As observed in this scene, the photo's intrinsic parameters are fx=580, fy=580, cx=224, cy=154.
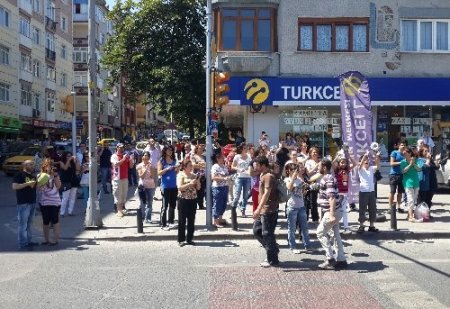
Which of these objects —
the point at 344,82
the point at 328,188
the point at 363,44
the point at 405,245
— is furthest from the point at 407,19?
the point at 328,188

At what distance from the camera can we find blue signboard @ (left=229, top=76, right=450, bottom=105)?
22422 mm

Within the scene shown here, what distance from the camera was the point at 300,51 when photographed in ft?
74.7

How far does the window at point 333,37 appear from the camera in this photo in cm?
2288

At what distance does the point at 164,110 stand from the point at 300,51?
1515 centimetres

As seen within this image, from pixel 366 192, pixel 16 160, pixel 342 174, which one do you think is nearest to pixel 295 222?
pixel 342 174

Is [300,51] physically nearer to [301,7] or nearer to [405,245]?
[301,7]

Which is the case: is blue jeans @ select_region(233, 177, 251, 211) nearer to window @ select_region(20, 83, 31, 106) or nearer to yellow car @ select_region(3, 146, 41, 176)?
yellow car @ select_region(3, 146, 41, 176)

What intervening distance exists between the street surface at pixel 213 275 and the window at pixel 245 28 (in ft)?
39.4

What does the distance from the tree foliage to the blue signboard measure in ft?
39.0

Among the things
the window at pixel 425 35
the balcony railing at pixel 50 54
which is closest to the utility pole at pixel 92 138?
the window at pixel 425 35

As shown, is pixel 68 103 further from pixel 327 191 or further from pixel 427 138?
pixel 427 138

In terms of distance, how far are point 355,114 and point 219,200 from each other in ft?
12.7

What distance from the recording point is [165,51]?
3528 centimetres

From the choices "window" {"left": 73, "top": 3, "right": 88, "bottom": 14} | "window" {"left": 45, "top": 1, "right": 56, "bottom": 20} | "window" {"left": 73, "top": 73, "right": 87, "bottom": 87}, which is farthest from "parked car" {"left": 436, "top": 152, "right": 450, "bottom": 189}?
"window" {"left": 73, "top": 3, "right": 88, "bottom": 14}
